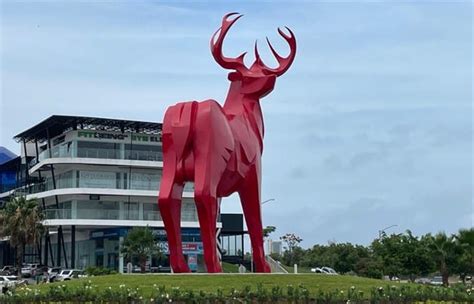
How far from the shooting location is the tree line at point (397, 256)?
42469 mm

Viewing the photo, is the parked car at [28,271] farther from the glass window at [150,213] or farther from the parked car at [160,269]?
the glass window at [150,213]

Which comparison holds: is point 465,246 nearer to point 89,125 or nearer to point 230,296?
point 230,296

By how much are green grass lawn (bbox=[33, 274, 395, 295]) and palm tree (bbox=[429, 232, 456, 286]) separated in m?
18.6

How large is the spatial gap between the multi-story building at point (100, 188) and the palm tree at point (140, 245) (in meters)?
4.68

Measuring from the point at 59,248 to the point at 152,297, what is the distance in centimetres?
4912

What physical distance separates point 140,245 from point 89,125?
13.8 meters

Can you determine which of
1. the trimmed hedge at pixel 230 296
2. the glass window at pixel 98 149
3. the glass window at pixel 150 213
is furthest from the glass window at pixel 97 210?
the trimmed hedge at pixel 230 296

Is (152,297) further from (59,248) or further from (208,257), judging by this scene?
(59,248)

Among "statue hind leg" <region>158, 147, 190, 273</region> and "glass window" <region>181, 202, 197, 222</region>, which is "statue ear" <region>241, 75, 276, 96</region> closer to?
"statue hind leg" <region>158, 147, 190, 273</region>

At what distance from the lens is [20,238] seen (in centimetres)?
5397

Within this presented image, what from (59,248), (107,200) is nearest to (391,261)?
(107,200)

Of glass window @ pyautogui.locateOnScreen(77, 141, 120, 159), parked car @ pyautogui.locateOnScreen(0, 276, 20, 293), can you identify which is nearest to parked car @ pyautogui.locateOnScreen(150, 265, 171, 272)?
glass window @ pyautogui.locateOnScreen(77, 141, 120, 159)

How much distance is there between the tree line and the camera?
42.5 meters

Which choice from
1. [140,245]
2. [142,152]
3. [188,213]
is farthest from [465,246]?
[142,152]
